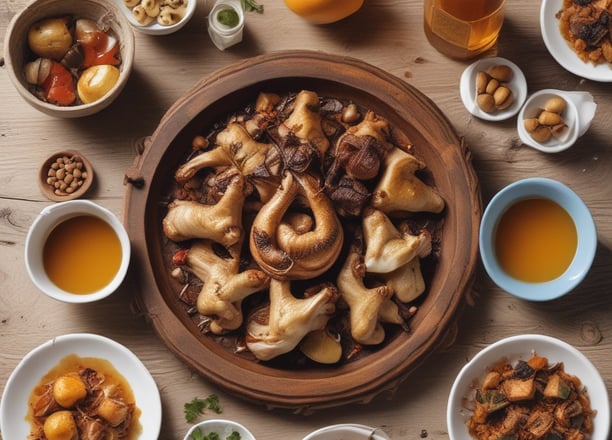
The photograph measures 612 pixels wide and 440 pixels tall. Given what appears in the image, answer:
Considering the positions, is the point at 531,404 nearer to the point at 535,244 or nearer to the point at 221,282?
the point at 535,244

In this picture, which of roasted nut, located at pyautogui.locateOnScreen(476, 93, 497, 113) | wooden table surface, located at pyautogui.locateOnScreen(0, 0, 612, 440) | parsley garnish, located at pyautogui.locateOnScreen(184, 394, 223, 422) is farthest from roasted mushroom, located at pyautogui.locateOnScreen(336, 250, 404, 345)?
roasted nut, located at pyautogui.locateOnScreen(476, 93, 497, 113)

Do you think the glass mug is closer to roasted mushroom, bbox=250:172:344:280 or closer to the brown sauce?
roasted mushroom, bbox=250:172:344:280

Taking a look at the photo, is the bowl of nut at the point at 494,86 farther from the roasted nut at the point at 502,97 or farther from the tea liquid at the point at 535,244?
the tea liquid at the point at 535,244

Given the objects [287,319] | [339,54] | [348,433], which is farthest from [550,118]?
[348,433]

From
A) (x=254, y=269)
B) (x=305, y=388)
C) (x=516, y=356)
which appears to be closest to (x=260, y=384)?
(x=305, y=388)

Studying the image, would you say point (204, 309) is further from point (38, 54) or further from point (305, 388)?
point (38, 54)
